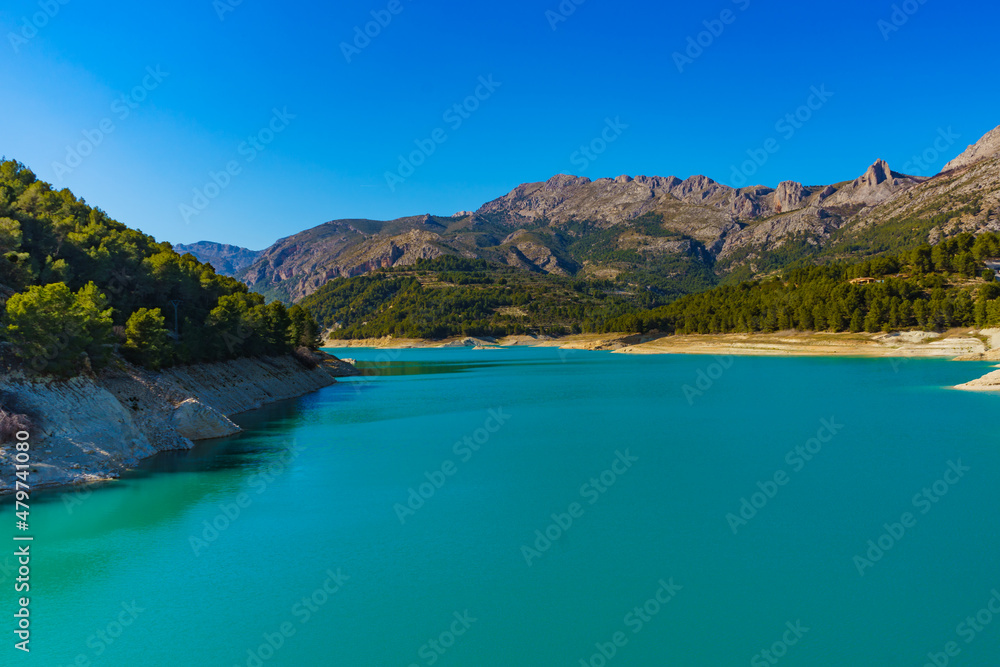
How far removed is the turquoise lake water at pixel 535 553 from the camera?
14.4m

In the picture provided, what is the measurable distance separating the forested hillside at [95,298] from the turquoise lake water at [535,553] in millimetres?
8923

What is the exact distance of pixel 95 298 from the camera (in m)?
40.8

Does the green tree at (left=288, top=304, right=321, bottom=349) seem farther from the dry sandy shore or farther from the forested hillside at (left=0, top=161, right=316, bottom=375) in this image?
the dry sandy shore

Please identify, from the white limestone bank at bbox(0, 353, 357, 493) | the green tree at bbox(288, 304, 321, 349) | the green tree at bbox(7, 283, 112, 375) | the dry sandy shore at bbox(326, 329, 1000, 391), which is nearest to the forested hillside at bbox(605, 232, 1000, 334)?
the dry sandy shore at bbox(326, 329, 1000, 391)

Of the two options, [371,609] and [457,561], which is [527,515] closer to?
[457,561]

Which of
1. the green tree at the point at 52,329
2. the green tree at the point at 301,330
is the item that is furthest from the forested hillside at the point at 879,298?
the green tree at the point at 52,329

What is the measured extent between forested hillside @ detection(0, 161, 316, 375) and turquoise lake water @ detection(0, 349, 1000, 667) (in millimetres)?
8923

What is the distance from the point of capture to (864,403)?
182ft

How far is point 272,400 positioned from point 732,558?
56.9 metres

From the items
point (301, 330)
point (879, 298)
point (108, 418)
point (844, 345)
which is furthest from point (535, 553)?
point (879, 298)

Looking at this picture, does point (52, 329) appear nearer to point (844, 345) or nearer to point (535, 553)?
point (535, 553)

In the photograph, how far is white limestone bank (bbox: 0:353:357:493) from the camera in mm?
28781

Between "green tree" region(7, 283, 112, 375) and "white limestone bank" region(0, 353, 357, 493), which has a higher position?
"green tree" region(7, 283, 112, 375)

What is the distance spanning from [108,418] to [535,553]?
85.8 feet
